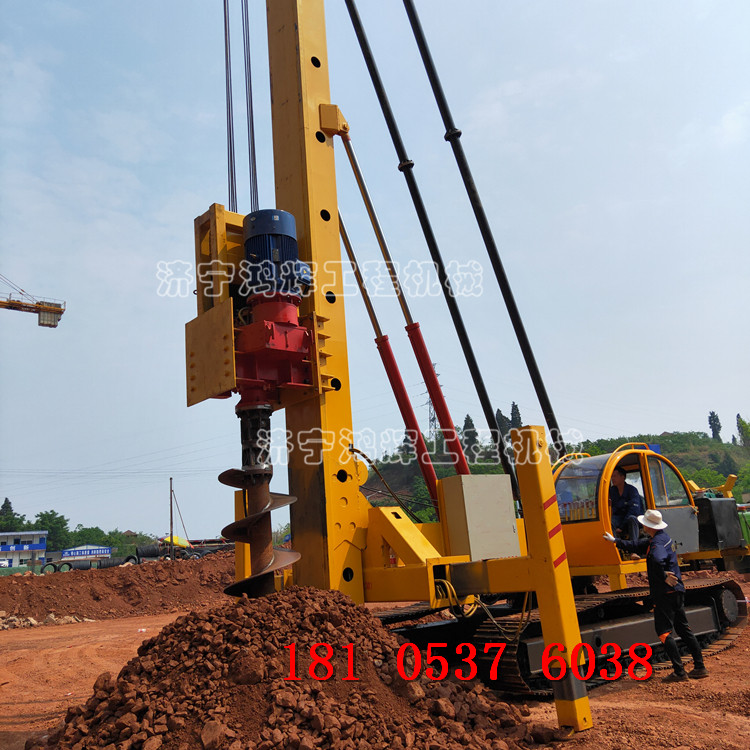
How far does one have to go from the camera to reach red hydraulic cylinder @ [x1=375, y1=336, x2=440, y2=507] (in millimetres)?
6008

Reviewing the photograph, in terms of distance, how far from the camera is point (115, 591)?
20.4 meters

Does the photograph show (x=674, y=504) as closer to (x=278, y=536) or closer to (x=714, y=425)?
(x=278, y=536)

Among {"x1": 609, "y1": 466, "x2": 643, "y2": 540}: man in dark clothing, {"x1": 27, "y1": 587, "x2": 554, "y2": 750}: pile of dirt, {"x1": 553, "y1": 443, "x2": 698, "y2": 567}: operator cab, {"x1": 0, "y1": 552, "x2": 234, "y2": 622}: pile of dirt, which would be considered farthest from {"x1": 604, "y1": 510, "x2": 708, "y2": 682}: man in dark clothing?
{"x1": 0, "y1": 552, "x2": 234, "y2": 622}: pile of dirt

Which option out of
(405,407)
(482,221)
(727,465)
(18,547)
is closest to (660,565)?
(405,407)

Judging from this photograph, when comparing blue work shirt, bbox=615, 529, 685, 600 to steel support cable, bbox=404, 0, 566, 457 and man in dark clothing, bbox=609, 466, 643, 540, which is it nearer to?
man in dark clothing, bbox=609, 466, 643, 540

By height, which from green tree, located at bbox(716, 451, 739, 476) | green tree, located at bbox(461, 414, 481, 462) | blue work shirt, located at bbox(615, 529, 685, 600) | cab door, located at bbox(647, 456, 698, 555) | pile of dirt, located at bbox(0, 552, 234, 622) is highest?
green tree, located at bbox(716, 451, 739, 476)

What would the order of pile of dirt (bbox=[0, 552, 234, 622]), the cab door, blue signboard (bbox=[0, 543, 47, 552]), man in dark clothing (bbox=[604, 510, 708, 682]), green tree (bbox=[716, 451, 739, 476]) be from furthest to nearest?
green tree (bbox=[716, 451, 739, 476]), blue signboard (bbox=[0, 543, 47, 552]), pile of dirt (bbox=[0, 552, 234, 622]), the cab door, man in dark clothing (bbox=[604, 510, 708, 682])

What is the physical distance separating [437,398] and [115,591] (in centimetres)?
1789

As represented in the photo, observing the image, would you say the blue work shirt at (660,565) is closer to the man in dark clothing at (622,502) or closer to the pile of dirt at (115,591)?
the man in dark clothing at (622,502)

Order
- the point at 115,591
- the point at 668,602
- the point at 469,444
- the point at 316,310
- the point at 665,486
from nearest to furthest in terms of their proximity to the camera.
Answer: the point at 316,310, the point at 668,602, the point at 665,486, the point at 469,444, the point at 115,591

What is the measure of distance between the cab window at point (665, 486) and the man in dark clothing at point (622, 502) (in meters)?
0.47

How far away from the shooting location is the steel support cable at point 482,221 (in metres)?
6.97

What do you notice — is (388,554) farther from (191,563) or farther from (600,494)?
(191,563)

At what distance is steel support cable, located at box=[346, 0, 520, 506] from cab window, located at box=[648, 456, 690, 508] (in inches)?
80.7
